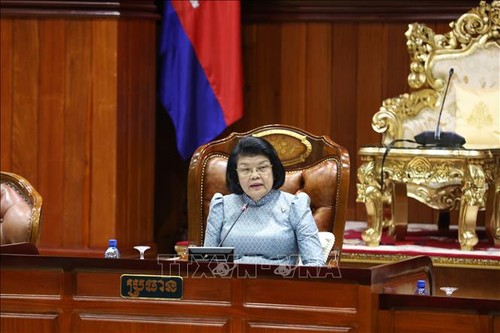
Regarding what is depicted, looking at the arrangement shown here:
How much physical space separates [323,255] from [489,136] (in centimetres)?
274

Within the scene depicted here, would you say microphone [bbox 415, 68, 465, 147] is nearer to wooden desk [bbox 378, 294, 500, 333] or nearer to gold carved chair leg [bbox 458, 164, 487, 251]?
gold carved chair leg [bbox 458, 164, 487, 251]

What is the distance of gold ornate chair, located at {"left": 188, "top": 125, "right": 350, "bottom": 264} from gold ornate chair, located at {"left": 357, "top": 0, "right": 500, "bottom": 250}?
4.79 ft

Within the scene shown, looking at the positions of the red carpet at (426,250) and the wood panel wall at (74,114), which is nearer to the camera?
the red carpet at (426,250)

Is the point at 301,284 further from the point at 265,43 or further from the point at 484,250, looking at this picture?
the point at 265,43

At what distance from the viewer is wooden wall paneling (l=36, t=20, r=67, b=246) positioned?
7.61m

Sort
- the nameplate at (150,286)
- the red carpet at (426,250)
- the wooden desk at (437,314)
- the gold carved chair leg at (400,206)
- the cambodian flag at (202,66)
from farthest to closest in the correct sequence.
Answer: the cambodian flag at (202,66) → the gold carved chair leg at (400,206) → the red carpet at (426,250) → the nameplate at (150,286) → the wooden desk at (437,314)

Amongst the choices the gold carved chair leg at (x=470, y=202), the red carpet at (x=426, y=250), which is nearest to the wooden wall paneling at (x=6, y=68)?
the red carpet at (x=426, y=250)

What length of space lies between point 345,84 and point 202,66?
0.96 m

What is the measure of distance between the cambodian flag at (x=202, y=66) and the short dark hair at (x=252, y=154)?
3.09 metres

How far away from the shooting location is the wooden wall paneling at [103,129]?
297 inches

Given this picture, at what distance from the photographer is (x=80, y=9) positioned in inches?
297

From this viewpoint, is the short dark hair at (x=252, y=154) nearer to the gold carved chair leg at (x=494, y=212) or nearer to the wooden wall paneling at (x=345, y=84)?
the gold carved chair leg at (x=494, y=212)

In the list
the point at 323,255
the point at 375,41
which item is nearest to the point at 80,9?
the point at 375,41

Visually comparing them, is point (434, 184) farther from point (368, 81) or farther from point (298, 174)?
point (298, 174)
